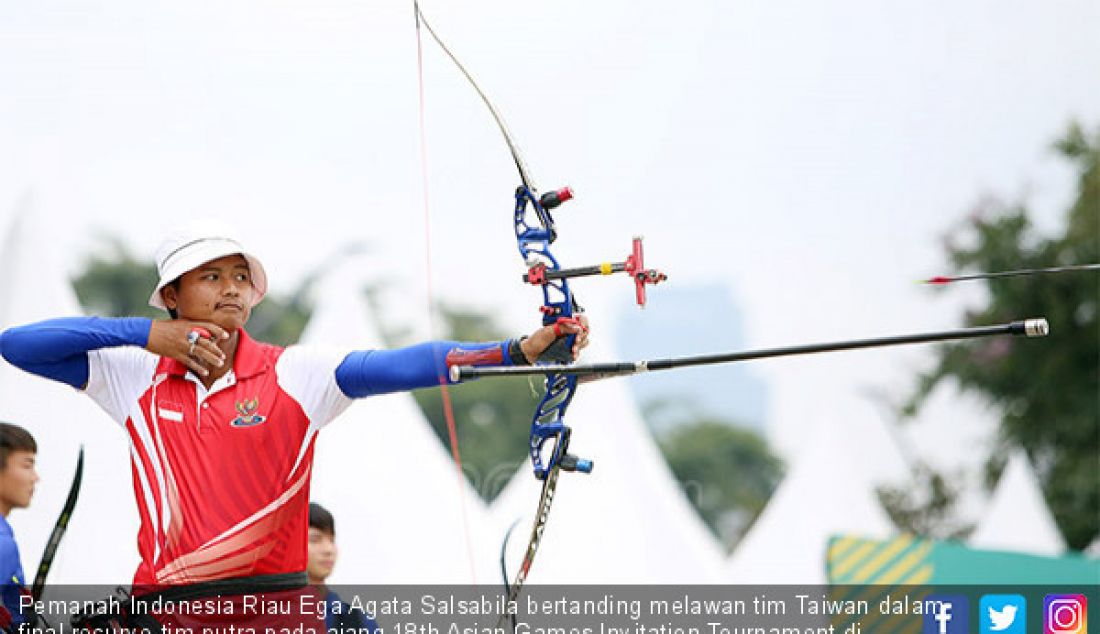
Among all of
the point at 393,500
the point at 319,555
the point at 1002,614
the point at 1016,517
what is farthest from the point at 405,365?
the point at 1016,517

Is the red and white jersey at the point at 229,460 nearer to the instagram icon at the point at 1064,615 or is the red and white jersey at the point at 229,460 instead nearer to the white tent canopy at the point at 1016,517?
the instagram icon at the point at 1064,615

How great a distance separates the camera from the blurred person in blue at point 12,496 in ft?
12.0

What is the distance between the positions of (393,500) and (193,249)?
3.55 m

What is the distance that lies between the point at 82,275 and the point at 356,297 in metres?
24.9

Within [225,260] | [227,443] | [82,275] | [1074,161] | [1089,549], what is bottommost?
[227,443]

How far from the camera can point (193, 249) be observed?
3168 mm

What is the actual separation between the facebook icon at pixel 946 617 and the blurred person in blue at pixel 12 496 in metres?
3.05

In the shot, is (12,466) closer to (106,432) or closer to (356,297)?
(106,432)

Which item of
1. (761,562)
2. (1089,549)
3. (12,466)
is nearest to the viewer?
(12,466)

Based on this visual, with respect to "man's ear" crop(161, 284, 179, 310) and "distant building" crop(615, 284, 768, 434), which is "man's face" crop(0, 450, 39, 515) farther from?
"distant building" crop(615, 284, 768, 434)

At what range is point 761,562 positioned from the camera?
891 centimetres

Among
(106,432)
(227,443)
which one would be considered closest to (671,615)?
(106,432)

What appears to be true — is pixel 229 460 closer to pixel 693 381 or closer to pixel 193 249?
pixel 193 249

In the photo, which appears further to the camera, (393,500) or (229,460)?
(393,500)
